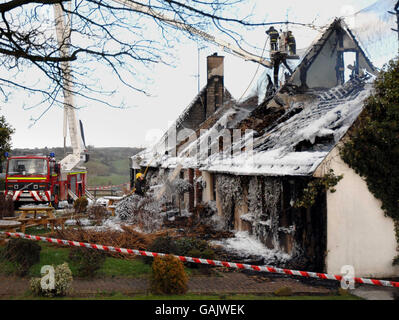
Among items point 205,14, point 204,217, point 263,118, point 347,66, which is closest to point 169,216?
point 204,217

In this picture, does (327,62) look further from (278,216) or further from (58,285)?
(58,285)

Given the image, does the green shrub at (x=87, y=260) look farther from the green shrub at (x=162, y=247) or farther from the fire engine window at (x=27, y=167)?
the fire engine window at (x=27, y=167)

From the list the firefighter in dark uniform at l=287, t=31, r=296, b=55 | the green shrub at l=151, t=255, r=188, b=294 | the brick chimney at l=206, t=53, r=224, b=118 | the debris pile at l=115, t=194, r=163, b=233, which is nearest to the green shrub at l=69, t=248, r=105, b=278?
the green shrub at l=151, t=255, r=188, b=294

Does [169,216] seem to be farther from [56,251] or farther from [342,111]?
[342,111]

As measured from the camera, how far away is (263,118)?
16.2 metres

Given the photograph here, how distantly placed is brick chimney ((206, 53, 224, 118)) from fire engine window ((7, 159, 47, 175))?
34.3 feet

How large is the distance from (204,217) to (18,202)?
10.7 m

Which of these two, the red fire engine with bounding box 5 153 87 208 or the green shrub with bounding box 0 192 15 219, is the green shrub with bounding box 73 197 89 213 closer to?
the red fire engine with bounding box 5 153 87 208

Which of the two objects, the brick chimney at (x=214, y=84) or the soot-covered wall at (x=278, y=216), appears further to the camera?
the brick chimney at (x=214, y=84)

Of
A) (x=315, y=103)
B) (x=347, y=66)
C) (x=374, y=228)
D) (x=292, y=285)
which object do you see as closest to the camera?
(x=292, y=285)

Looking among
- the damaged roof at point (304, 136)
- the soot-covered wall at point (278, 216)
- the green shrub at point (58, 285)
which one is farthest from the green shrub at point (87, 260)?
the damaged roof at point (304, 136)

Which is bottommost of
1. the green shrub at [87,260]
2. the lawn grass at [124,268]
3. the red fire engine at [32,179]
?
the lawn grass at [124,268]

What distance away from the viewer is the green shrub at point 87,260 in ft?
29.9

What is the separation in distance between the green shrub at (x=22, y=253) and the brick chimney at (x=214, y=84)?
18.4 meters
